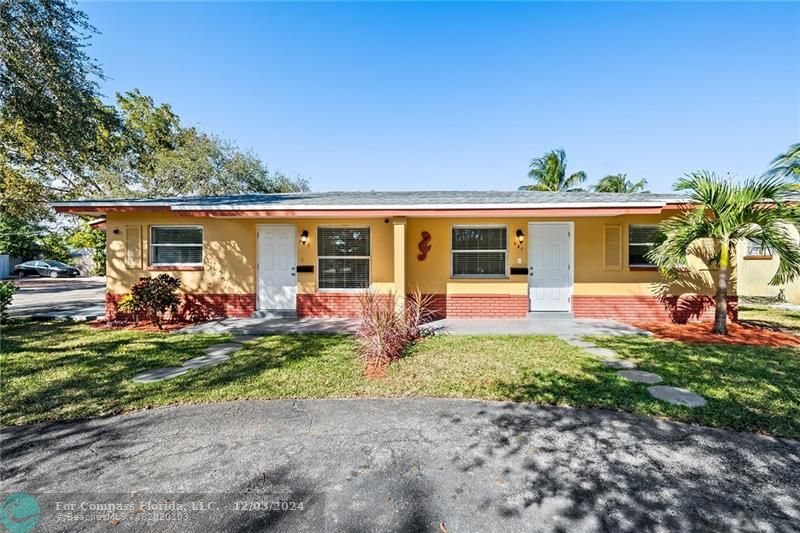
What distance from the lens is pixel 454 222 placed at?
9.30 metres

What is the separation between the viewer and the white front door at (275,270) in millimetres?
9352

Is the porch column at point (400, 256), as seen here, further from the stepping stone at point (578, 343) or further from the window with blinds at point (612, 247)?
the window with blinds at point (612, 247)

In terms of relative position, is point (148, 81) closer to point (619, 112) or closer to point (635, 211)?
point (635, 211)

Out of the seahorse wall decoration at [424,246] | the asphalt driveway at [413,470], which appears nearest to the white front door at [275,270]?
the seahorse wall decoration at [424,246]

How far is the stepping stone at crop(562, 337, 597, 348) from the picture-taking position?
21.4 feet

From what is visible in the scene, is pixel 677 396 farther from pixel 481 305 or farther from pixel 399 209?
pixel 399 209

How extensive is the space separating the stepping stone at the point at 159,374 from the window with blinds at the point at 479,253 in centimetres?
652

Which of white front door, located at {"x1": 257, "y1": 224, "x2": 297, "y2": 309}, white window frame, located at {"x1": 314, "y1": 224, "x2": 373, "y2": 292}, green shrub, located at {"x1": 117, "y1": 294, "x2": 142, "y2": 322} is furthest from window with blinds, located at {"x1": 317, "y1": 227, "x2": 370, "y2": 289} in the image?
green shrub, located at {"x1": 117, "y1": 294, "x2": 142, "y2": 322}

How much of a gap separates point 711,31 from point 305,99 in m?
13.1

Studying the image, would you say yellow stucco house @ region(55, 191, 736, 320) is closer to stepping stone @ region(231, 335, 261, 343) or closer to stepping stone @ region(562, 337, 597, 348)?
stepping stone @ region(231, 335, 261, 343)

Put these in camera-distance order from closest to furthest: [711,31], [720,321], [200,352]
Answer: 1. [200,352]
2. [720,321]
3. [711,31]

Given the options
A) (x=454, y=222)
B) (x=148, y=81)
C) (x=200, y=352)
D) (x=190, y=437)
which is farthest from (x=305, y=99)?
(x=190, y=437)

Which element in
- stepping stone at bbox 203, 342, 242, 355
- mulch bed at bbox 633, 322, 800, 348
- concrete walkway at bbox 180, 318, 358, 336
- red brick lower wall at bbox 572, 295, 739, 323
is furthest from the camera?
red brick lower wall at bbox 572, 295, 739, 323

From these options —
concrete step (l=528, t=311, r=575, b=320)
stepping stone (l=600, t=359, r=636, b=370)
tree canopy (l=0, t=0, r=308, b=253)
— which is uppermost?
tree canopy (l=0, t=0, r=308, b=253)
